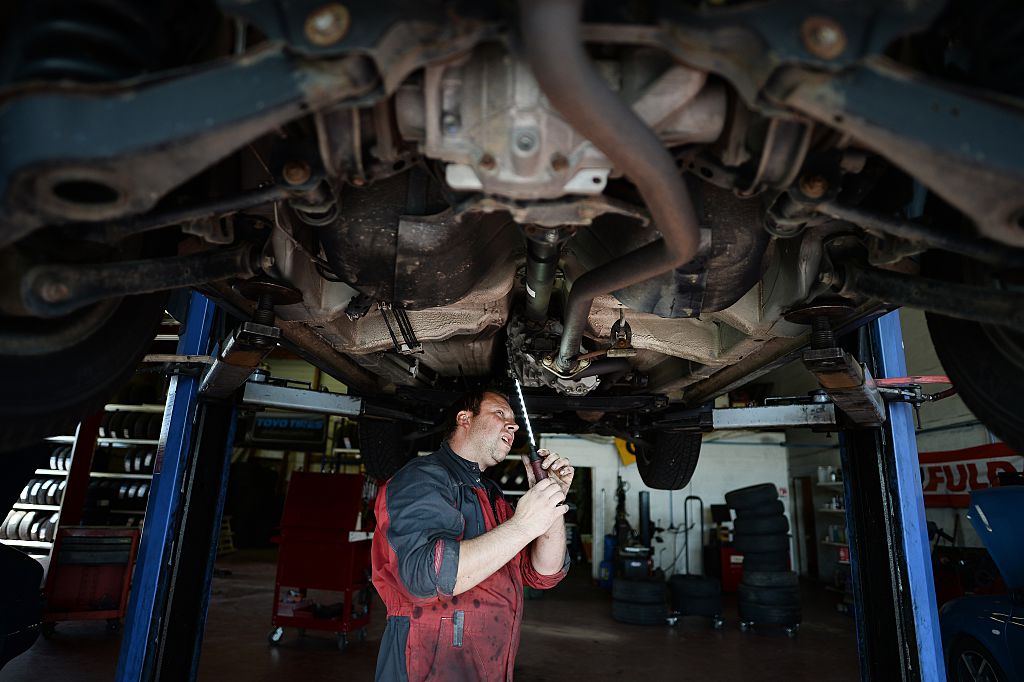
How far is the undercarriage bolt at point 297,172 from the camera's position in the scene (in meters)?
1.00

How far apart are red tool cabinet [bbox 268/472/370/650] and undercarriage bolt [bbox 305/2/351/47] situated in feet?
13.0

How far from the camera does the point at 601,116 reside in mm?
745

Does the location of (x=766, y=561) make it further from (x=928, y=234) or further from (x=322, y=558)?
(x=928, y=234)

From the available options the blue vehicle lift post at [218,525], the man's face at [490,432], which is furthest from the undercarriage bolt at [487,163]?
the blue vehicle lift post at [218,525]

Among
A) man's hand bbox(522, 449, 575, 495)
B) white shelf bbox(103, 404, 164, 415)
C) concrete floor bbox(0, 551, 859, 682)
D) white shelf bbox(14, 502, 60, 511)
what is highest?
white shelf bbox(103, 404, 164, 415)

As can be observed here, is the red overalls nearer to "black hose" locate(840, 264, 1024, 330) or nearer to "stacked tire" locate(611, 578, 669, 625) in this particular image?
"black hose" locate(840, 264, 1024, 330)

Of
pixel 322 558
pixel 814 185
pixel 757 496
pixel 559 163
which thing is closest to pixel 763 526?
pixel 757 496

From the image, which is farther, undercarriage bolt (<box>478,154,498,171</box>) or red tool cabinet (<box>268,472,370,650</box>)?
red tool cabinet (<box>268,472,370,650</box>)

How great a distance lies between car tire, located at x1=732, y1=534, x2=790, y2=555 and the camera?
6.12 m

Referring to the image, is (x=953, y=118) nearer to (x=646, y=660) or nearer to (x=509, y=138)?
(x=509, y=138)

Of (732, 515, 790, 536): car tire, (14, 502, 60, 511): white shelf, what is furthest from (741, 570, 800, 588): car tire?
(14, 502, 60, 511): white shelf

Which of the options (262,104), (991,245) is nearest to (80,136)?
(262,104)

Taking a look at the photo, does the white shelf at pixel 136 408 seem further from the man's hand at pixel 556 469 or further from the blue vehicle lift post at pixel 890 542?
the blue vehicle lift post at pixel 890 542

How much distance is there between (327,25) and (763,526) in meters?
6.52
